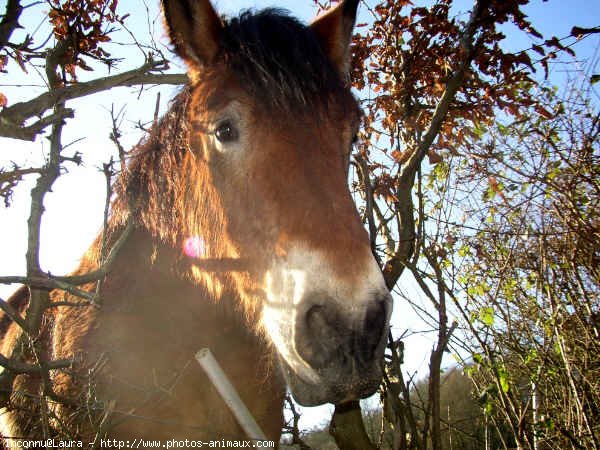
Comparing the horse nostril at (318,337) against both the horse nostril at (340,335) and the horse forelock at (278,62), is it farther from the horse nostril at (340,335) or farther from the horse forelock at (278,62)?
the horse forelock at (278,62)

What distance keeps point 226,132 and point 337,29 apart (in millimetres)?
1534

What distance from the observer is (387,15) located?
3.66 m

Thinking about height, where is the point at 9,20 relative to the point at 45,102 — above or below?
above

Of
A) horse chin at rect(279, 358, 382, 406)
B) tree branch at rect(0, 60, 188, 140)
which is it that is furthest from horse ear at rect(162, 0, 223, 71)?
horse chin at rect(279, 358, 382, 406)

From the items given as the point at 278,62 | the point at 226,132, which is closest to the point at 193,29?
the point at 278,62

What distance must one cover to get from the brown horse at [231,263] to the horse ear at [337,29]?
0.04 ft

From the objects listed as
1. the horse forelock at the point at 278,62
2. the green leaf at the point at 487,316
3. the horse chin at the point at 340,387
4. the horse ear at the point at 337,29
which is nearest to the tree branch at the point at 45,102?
the horse forelock at the point at 278,62

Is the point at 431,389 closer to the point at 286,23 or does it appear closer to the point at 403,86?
the point at 403,86

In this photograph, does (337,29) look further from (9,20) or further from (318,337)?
(318,337)

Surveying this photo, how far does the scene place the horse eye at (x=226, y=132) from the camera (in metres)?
2.28

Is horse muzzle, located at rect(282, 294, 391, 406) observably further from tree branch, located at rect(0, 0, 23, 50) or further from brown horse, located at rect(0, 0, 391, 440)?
Result: tree branch, located at rect(0, 0, 23, 50)

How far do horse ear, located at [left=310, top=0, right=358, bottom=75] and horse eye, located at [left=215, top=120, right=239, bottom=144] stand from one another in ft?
4.30

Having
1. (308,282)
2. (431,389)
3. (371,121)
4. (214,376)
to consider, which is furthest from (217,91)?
(431,389)

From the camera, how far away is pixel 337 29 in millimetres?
3055
